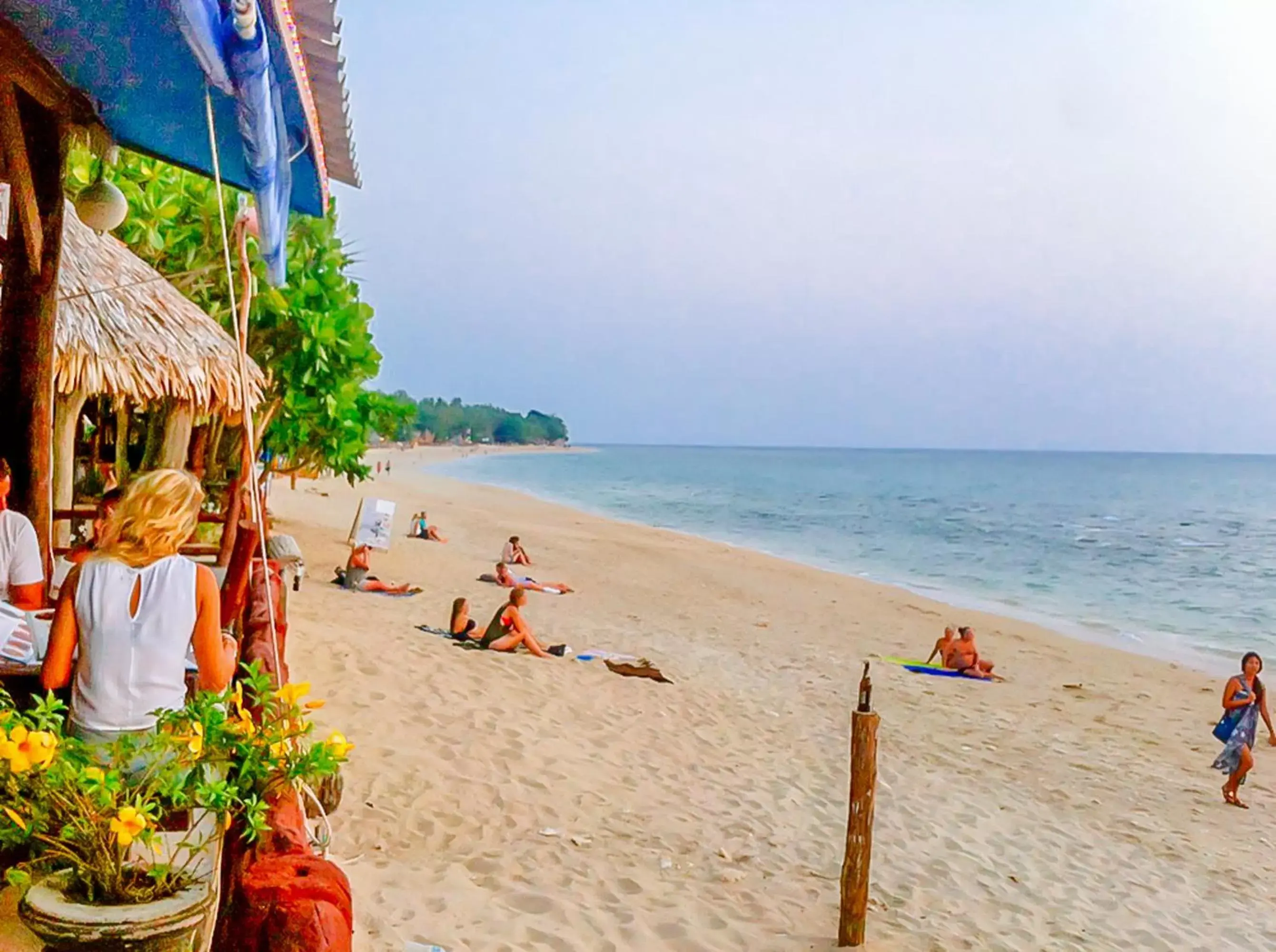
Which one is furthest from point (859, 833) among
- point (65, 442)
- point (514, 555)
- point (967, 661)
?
point (514, 555)

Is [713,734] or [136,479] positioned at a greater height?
[136,479]

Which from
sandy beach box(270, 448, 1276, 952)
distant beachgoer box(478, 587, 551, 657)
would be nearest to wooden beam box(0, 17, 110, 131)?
sandy beach box(270, 448, 1276, 952)

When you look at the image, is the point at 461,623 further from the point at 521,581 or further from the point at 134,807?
the point at 134,807

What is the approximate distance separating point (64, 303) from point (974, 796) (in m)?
7.03

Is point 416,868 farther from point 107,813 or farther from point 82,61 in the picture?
point 82,61

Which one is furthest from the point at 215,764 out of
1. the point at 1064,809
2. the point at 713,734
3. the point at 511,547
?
the point at 511,547

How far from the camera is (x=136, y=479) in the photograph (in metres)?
2.45

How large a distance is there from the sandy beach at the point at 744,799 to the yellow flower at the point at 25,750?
2.04 metres

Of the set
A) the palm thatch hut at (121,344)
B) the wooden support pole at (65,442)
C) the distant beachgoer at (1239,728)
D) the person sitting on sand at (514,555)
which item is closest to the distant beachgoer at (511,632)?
the palm thatch hut at (121,344)

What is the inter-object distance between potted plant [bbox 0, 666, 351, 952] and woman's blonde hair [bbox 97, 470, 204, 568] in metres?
0.36

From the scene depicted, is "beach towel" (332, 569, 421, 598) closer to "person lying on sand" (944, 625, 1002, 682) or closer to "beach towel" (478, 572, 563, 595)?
"beach towel" (478, 572, 563, 595)

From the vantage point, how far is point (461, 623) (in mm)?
9773

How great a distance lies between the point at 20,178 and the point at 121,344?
3.21 m

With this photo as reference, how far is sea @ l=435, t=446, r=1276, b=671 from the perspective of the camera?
21.0m
